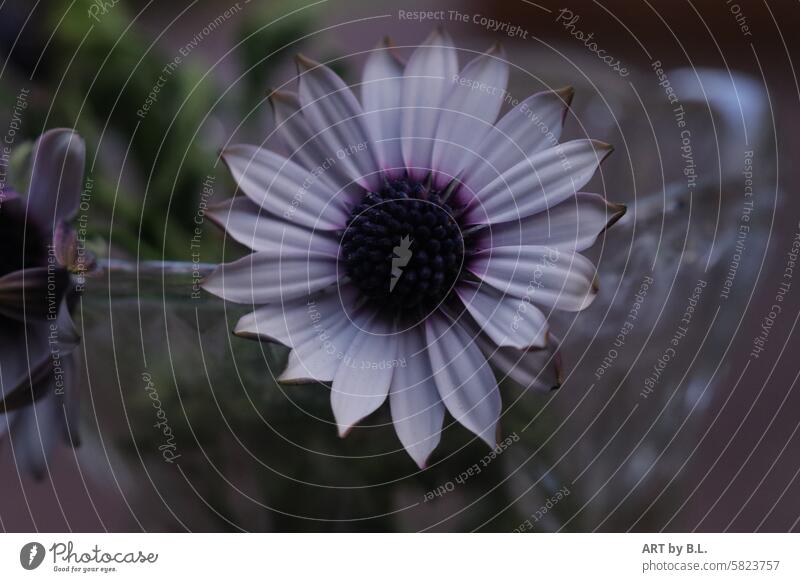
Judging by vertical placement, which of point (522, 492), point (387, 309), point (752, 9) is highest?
point (752, 9)

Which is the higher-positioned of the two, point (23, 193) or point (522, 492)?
point (23, 193)

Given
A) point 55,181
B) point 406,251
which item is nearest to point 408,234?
point 406,251

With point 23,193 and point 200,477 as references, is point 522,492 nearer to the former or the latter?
point 200,477

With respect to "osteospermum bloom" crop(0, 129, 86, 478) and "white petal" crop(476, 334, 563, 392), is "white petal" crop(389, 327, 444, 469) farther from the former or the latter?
"osteospermum bloom" crop(0, 129, 86, 478)

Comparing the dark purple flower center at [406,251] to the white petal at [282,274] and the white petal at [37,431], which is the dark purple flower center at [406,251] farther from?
the white petal at [37,431]

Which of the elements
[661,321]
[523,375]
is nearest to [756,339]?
[661,321]
